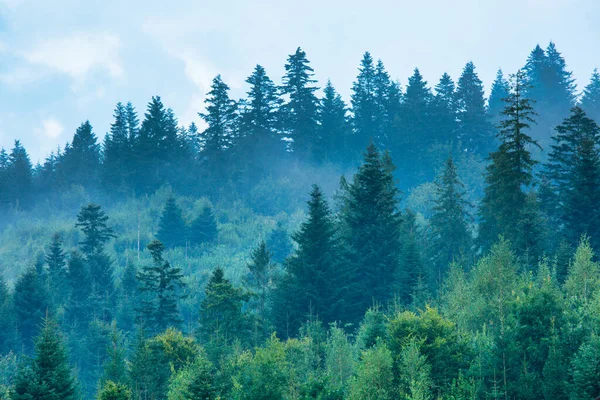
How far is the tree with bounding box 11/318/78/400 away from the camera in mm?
33656

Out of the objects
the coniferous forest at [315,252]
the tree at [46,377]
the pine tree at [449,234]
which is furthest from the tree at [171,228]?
the tree at [46,377]

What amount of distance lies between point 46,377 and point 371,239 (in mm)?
27198

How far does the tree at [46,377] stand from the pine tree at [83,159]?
70.8 metres

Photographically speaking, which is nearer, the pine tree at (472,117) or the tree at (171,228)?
the tree at (171,228)

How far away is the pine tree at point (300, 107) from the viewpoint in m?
96.1

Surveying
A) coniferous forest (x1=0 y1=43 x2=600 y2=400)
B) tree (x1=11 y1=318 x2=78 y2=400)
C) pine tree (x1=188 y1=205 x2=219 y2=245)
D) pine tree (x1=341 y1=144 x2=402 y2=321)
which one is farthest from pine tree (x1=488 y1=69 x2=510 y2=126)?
tree (x1=11 y1=318 x2=78 y2=400)

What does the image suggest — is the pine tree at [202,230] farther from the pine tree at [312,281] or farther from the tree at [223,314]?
the tree at [223,314]

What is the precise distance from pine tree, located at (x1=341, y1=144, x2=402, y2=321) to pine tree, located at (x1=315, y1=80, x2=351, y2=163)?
134 feet

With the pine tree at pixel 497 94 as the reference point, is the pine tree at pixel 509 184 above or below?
below

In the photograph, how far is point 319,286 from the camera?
167ft

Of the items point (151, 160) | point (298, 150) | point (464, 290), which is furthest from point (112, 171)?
point (464, 290)

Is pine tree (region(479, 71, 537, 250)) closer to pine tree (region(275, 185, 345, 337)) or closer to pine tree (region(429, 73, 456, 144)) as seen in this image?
pine tree (region(275, 185, 345, 337))

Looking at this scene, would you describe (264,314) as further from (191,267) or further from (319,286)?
(191,267)

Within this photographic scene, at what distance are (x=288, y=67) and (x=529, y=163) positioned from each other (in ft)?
171
